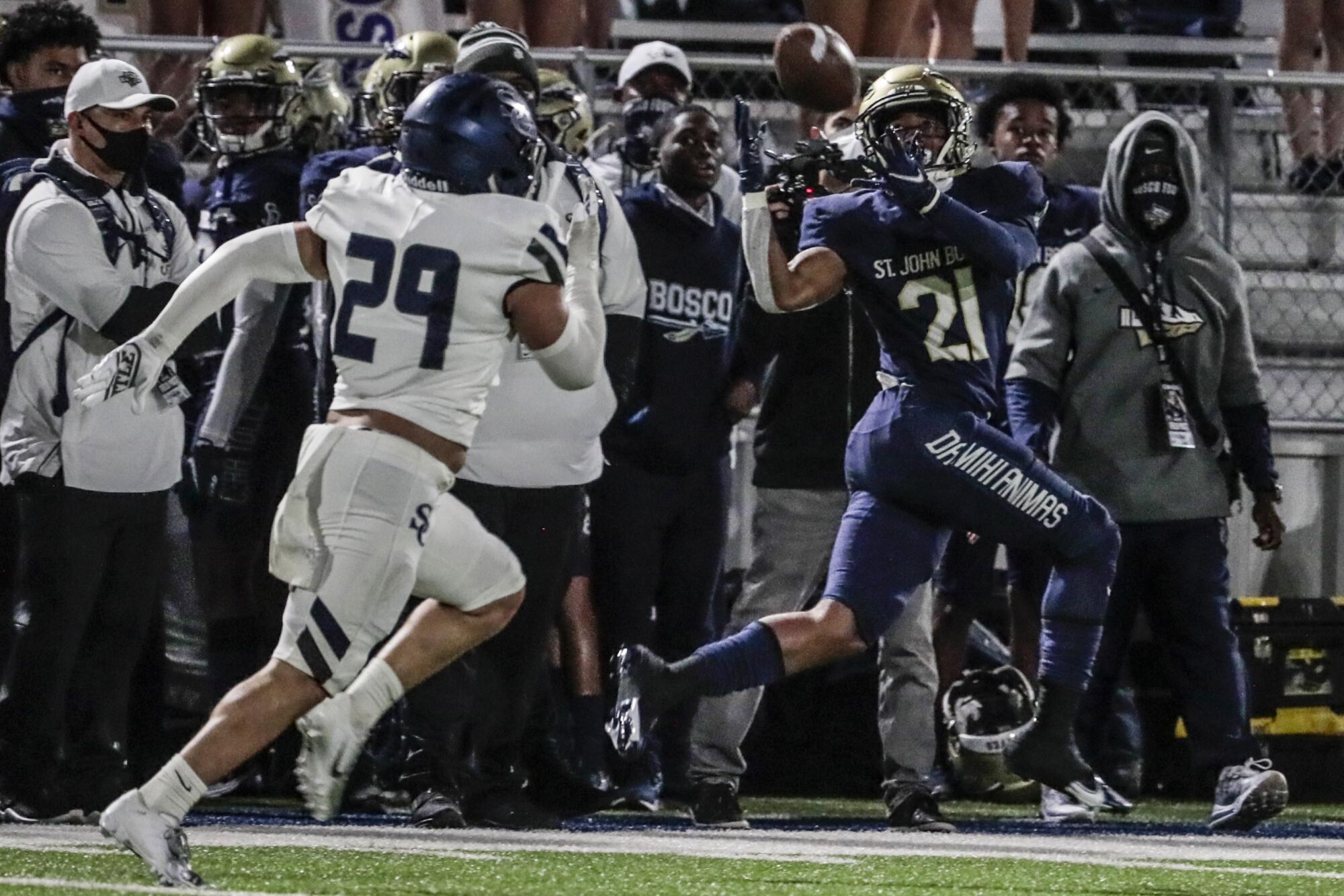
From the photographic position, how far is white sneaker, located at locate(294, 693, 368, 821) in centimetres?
442

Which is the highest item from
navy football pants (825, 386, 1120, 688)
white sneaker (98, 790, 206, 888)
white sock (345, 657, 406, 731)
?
navy football pants (825, 386, 1120, 688)

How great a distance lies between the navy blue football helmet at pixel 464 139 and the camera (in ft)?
15.5

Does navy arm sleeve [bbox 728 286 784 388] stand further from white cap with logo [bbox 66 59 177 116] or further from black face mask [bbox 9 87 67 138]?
black face mask [bbox 9 87 67 138]

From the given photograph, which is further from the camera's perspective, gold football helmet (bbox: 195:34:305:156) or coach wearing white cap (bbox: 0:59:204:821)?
gold football helmet (bbox: 195:34:305:156)

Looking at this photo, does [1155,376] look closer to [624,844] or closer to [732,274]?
[732,274]

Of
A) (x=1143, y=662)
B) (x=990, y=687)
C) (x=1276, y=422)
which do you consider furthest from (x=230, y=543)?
(x=1276, y=422)

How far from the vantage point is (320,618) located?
14.8 feet

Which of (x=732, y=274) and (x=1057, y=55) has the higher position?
(x=1057, y=55)

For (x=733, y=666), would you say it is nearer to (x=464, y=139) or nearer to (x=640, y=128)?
(x=464, y=139)

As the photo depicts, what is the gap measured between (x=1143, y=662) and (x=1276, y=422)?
1.12 meters

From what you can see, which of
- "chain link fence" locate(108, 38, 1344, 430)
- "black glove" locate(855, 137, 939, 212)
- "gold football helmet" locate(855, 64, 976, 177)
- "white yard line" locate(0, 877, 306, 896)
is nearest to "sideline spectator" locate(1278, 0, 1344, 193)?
"chain link fence" locate(108, 38, 1344, 430)

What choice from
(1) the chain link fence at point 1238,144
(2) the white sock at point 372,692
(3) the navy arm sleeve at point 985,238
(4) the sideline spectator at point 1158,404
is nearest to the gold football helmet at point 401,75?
(1) the chain link fence at point 1238,144

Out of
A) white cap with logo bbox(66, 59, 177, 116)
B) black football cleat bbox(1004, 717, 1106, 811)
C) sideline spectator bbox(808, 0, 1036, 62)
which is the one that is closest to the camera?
black football cleat bbox(1004, 717, 1106, 811)

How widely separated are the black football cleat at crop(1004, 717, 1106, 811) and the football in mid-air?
2003 millimetres
